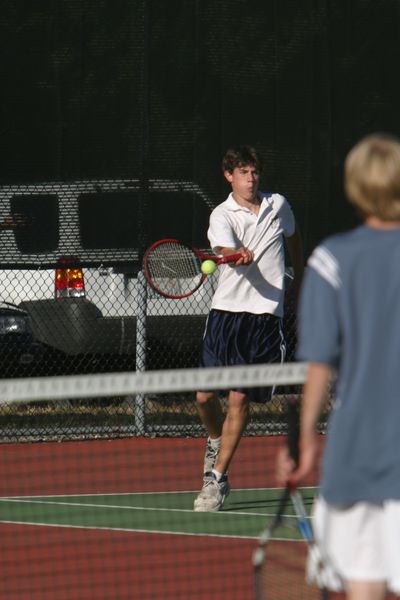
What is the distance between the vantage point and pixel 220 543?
596cm

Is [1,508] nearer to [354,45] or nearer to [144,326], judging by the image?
[144,326]

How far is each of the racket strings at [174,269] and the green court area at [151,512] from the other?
116cm

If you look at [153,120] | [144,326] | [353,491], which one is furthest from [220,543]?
[153,120]

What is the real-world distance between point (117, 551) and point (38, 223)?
3946 millimetres

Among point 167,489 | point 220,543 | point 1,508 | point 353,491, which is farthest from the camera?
point 167,489

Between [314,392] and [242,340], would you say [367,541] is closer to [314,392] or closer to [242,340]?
[314,392]

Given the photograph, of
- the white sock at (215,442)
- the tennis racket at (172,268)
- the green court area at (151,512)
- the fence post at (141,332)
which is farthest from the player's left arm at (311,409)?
the fence post at (141,332)

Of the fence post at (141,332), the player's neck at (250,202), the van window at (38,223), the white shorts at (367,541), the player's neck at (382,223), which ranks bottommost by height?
the fence post at (141,332)

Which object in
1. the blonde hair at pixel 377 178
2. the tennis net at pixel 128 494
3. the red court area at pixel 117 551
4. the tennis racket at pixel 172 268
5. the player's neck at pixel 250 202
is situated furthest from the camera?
the tennis racket at pixel 172 268

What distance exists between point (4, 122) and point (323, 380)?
6389 millimetres

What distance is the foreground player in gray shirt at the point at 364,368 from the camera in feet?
10.6

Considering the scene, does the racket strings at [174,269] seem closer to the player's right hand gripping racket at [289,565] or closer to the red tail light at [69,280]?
the red tail light at [69,280]

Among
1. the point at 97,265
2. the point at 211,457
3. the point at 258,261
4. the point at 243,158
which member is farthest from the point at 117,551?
the point at 97,265

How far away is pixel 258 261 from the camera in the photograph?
22.5 ft
